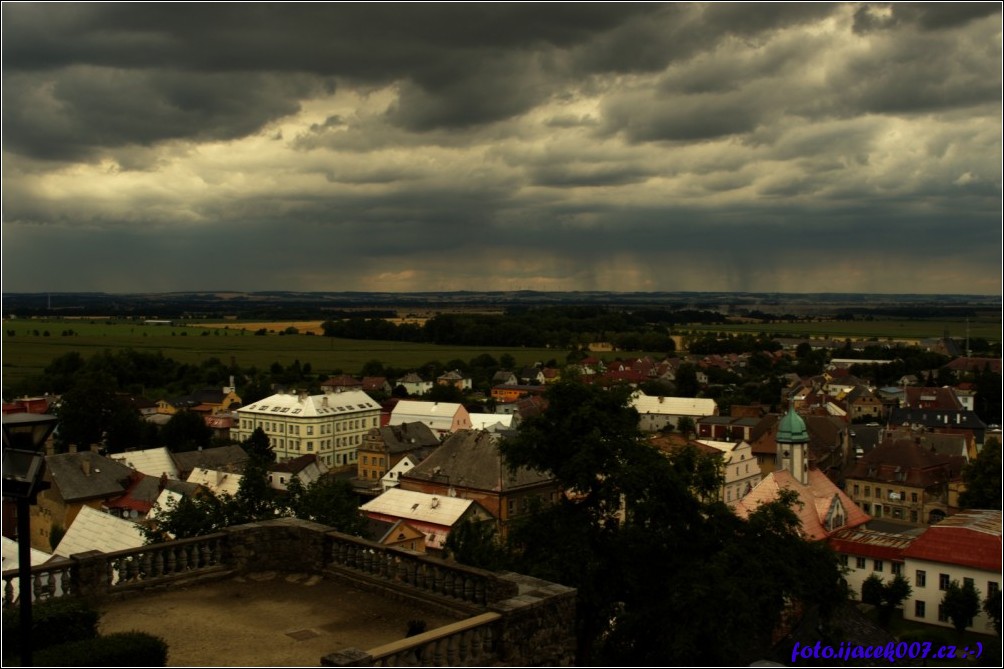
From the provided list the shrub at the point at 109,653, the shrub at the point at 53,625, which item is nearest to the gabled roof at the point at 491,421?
the shrub at the point at 53,625

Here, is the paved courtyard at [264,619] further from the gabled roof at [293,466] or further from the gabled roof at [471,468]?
the gabled roof at [293,466]

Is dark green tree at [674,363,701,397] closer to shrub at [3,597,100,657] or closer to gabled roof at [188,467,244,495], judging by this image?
gabled roof at [188,467,244,495]

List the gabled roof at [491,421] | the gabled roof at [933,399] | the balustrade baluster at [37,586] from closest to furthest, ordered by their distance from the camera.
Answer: the balustrade baluster at [37,586] → the gabled roof at [491,421] → the gabled roof at [933,399]

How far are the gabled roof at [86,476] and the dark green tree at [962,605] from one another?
4867 centimetres

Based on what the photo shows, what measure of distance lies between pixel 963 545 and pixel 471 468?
95.5 feet

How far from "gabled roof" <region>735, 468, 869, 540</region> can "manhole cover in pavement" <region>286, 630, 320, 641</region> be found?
3769 cm

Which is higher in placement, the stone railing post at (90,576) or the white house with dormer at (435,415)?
the stone railing post at (90,576)

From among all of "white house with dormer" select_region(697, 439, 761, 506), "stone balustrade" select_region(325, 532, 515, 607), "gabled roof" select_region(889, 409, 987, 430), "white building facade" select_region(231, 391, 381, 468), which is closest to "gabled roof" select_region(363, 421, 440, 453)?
"white building facade" select_region(231, 391, 381, 468)

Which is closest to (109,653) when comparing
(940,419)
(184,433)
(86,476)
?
(86,476)

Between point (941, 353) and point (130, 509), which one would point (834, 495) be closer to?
point (130, 509)

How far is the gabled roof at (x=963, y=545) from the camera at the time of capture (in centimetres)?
3897

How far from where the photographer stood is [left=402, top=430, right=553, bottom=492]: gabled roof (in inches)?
2254

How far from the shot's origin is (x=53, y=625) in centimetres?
998

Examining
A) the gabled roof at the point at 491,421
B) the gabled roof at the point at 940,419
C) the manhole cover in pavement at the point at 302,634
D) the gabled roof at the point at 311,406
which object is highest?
the manhole cover in pavement at the point at 302,634
